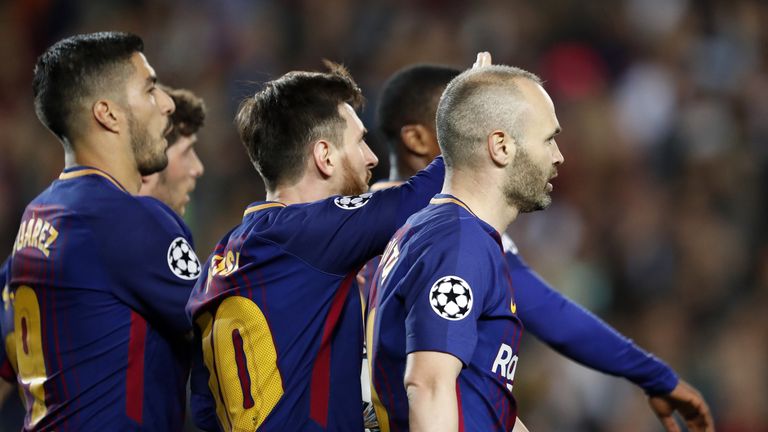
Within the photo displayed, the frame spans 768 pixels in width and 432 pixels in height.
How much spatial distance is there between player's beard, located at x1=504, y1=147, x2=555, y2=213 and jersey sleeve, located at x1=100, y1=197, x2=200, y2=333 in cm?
128

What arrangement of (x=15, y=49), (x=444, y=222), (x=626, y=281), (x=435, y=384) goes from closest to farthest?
(x=435, y=384) < (x=444, y=222) < (x=626, y=281) < (x=15, y=49)

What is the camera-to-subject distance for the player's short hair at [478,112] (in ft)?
11.2

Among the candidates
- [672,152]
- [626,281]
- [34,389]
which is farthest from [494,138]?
[672,152]

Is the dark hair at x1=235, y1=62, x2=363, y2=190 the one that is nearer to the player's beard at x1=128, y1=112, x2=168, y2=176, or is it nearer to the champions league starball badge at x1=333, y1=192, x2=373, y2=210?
the champions league starball badge at x1=333, y1=192, x2=373, y2=210

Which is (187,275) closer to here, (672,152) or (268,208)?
(268,208)

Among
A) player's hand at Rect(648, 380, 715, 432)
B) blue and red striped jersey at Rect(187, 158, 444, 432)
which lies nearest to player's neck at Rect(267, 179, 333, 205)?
blue and red striped jersey at Rect(187, 158, 444, 432)

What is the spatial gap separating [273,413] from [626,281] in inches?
226

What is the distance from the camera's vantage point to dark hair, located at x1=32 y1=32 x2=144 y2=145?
4.21 meters

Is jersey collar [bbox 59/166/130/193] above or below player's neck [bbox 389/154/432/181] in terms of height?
above

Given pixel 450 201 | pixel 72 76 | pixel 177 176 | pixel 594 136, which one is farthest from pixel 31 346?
pixel 594 136

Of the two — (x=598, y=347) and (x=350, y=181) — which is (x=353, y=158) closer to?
(x=350, y=181)

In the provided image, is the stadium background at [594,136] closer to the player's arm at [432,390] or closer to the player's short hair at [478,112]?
the player's short hair at [478,112]

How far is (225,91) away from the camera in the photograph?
1006 cm

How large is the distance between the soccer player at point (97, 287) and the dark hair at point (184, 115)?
3.08 feet
